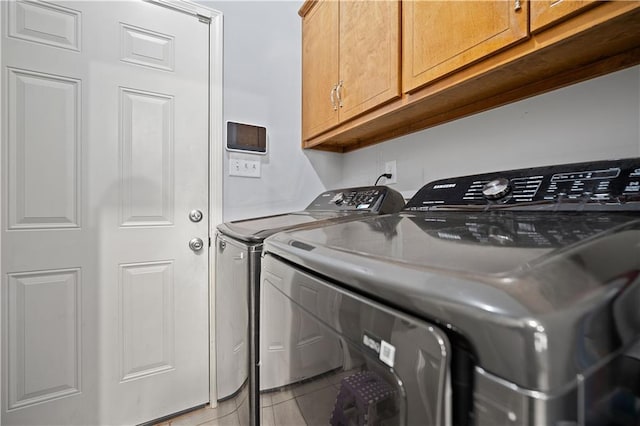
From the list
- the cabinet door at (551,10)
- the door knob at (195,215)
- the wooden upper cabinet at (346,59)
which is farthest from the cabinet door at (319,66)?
the cabinet door at (551,10)

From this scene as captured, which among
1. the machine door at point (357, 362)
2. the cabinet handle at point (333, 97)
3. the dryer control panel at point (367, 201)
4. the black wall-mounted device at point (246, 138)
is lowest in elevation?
the machine door at point (357, 362)

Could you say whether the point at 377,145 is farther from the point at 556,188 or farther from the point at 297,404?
the point at 297,404

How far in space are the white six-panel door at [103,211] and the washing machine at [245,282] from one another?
382 mm

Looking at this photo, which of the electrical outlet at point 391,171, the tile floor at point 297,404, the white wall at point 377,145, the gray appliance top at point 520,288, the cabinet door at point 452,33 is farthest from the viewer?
the electrical outlet at point 391,171

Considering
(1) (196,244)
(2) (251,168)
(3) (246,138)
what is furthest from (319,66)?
(1) (196,244)

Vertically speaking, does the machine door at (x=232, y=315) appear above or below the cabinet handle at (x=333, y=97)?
Result: below

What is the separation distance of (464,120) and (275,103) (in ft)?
3.64

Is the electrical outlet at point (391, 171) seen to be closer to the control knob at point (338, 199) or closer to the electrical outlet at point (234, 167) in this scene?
the control knob at point (338, 199)

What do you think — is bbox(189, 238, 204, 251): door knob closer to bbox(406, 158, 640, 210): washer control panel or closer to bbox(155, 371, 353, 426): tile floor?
bbox(155, 371, 353, 426): tile floor

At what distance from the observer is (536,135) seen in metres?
1.14

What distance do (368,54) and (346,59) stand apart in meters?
0.19

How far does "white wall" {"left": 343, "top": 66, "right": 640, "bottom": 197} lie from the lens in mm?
934

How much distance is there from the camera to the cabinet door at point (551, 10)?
0.72m

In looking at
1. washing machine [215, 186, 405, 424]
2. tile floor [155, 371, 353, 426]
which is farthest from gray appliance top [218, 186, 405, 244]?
tile floor [155, 371, 353, 426]
